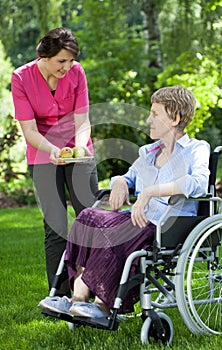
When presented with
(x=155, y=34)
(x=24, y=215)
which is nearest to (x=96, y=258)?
(x=24, y=215)

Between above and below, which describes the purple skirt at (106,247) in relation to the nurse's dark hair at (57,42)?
below

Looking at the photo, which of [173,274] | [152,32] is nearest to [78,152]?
[173,274]

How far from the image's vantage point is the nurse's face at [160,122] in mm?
3232

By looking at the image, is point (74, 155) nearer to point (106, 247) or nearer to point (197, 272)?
point (106, 247)

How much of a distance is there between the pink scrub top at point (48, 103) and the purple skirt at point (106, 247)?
70cm

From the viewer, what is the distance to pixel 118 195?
3.28m

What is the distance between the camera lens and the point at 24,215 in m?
8.48

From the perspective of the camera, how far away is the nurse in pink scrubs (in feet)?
12.2

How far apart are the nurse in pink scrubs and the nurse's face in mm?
549

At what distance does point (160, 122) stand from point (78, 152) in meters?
0.54

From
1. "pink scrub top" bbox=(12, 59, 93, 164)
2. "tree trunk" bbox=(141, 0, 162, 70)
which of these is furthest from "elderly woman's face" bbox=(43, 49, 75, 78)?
"tree trunk" bbox=(141, 0, 162, 70)

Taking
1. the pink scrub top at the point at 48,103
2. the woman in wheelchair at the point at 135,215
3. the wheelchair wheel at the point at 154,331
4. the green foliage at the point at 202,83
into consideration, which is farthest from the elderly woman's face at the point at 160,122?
the green foliage at the point at 202,83

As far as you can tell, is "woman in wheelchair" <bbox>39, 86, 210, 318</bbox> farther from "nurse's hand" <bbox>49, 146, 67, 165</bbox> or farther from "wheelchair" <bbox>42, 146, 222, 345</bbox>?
"nurse's hand" <bbox>49, 146, 67, 165</bbox>

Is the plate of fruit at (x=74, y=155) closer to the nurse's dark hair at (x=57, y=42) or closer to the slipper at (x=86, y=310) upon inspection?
the nurse's dark hair at (x=57, y=42)
